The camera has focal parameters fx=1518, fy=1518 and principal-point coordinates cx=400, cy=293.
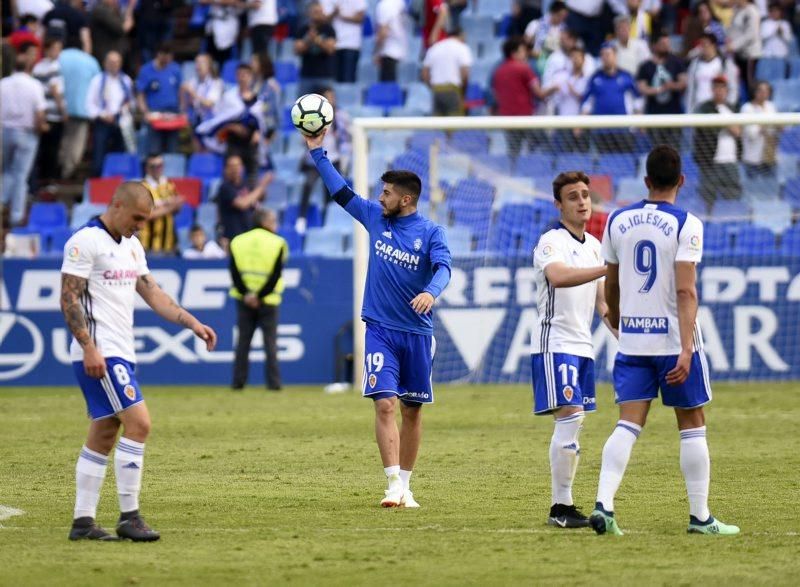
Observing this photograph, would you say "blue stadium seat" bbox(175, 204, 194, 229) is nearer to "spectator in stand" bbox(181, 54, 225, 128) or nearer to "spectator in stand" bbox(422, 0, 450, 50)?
"spectator in stand" bbox(181, 54, 225, 128)

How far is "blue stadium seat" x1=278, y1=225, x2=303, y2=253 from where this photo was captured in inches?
902

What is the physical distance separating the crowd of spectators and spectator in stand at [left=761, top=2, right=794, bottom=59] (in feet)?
0.09

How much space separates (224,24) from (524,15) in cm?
513

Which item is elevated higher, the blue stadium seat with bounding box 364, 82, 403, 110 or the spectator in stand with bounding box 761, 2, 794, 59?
the spectator in stand with bounding box 761, 2, 794, 59

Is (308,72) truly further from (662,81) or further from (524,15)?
(662,81)

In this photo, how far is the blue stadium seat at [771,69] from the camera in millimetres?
24062

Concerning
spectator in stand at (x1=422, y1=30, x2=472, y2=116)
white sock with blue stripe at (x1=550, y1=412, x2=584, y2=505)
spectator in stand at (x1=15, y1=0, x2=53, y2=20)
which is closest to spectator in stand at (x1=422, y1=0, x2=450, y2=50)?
spectator in stand at (x1=422, y1=30, x2=472, y2=116)

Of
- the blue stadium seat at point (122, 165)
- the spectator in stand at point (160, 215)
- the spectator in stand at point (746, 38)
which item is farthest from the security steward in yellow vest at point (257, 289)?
the spectator in stand at point (746, 38)

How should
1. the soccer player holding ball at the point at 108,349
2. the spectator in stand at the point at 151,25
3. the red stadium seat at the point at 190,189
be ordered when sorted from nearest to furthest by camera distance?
the soccer player holding ball at the point at 108,349
the red stadium seat at the point at 190,189
the spectator in stand at the point at 151,25

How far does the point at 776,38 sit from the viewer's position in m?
24.2

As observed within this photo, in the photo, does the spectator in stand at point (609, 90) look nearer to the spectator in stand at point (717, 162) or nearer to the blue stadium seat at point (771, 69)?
the spectator in stand at point (717, 162)

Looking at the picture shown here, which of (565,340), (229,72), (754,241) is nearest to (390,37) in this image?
(229,72)

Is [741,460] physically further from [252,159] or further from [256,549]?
[252,159]

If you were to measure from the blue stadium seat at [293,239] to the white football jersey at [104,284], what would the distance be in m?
14.4
